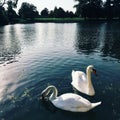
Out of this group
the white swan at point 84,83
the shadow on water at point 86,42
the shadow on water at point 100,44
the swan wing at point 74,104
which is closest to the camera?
the swan wing at point 74,104

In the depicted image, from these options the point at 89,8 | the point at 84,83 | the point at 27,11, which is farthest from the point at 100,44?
the point at 27,11

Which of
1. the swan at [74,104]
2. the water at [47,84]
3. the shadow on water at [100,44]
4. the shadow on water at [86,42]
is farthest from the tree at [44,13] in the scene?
the swan at [74,104]

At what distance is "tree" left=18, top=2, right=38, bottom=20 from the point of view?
5167 inches

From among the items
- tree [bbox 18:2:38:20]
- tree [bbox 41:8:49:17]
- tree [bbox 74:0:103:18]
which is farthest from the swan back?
tree [bbox 41:8:49:17]

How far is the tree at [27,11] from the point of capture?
131250 mm

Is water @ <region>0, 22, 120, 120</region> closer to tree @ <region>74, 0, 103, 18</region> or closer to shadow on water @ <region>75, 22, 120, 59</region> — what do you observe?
shadow on water @ <region>75, 22, 120, 59</region>

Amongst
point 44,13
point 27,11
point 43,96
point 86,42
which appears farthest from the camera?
point 44,13

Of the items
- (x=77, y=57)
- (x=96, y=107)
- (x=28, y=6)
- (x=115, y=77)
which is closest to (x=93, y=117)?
(x=96, y=107)

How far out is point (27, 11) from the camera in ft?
445

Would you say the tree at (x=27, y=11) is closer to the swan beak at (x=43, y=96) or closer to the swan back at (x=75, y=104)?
the swan beak at (x=43, y=96)

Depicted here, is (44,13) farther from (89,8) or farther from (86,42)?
(86,42)

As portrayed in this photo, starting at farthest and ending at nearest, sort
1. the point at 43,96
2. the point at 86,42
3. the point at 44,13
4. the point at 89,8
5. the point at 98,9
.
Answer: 1. the point at 44,13
2. the point at 98,9
3. the point at 89,8
4. the point at 86,42
5. the point at 43,96

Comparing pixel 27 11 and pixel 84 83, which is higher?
pixel 84 83

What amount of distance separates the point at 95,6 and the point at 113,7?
9.26 m
